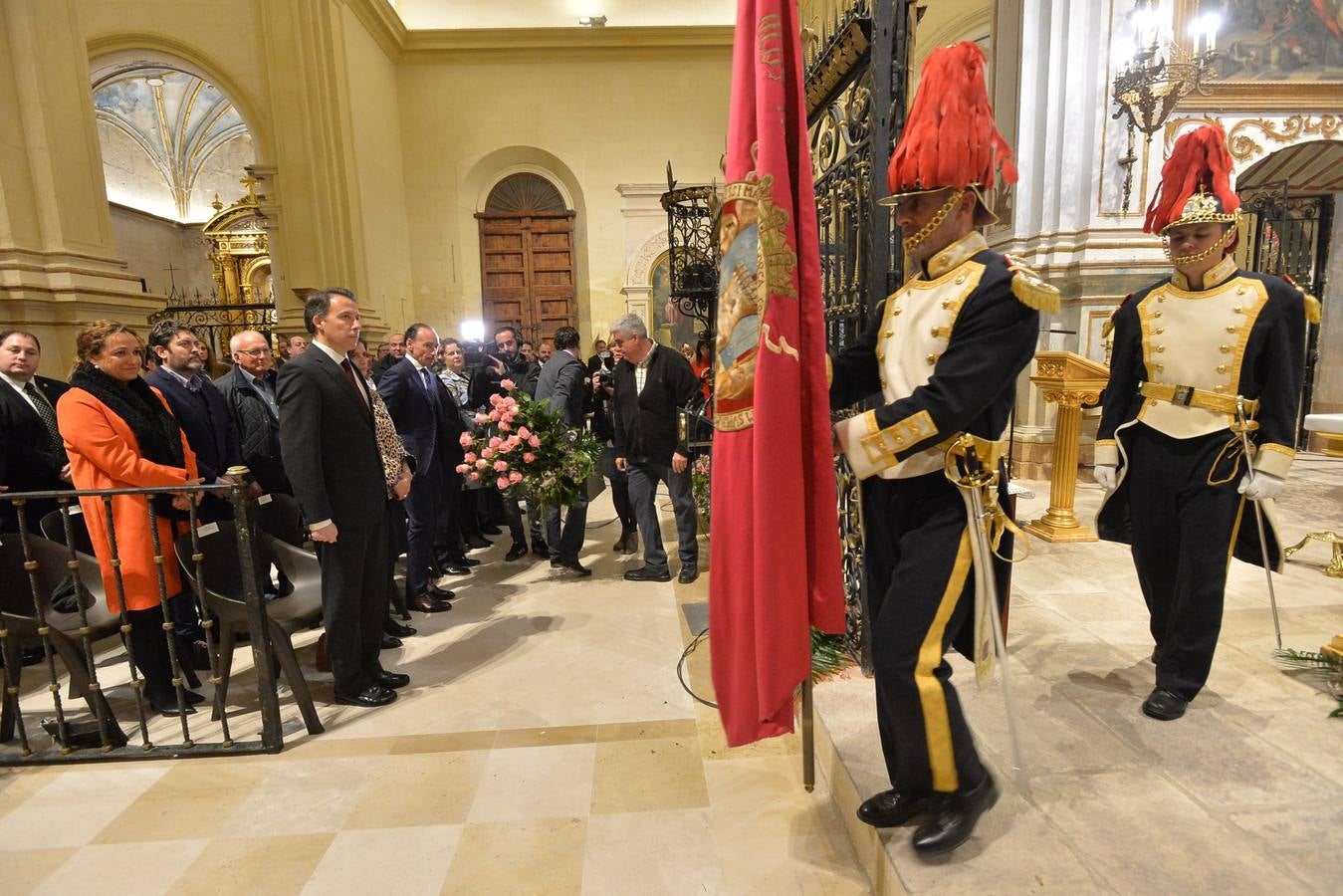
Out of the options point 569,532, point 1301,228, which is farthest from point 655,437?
point 1301,228

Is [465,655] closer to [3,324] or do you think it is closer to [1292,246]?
[3,324]

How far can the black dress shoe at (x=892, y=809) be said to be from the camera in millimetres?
1750

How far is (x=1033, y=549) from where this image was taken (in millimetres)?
4469

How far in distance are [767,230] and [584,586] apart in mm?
3417

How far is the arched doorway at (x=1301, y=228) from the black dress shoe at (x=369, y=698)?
914 centimetres

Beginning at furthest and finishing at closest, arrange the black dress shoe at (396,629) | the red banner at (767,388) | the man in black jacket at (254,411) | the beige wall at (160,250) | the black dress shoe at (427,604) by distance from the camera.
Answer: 1. the beige wall at (160,250)
2. the black dress shoe at (427,604)
3. the man in black jacket at (254,411)
4. the black dress shoe at (396,629)
5. the red banner at (767,388)

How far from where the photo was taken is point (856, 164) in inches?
105

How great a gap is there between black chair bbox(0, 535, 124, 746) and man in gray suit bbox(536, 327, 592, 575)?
2.55 m

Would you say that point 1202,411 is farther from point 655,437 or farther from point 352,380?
point 352,380

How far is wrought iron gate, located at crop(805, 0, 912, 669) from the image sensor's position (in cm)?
234

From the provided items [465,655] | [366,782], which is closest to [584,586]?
[465,655]

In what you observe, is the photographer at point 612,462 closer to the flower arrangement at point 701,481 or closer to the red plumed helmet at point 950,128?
the flower arrangement at point 701,481

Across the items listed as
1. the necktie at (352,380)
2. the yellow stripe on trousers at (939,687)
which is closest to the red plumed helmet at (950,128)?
the yellow stripe on trousers at (939,687)

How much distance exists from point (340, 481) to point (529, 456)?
1578 millimetres
